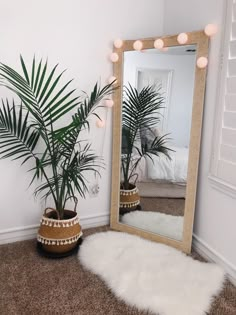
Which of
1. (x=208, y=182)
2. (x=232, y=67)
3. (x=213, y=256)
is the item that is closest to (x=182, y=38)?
(x=232, y=67)

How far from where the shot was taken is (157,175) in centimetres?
257

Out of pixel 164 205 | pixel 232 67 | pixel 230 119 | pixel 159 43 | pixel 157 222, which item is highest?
pixel 159 43

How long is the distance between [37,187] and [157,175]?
104 cm

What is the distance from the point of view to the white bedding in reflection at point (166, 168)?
2.37 meters

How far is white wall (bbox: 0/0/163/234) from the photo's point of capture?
2.21m

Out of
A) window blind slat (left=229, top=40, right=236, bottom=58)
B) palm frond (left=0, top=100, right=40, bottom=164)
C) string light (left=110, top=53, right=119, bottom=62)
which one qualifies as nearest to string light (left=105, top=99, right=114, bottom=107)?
string light (left=110, top=53, right=119, bottom=62)

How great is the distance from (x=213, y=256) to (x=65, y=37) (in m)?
2.06

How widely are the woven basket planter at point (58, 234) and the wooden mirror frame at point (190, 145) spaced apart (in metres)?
0.55

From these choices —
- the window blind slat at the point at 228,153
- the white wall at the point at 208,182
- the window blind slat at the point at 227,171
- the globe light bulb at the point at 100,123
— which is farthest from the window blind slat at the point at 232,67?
the globe light bulb at the point at 100,123

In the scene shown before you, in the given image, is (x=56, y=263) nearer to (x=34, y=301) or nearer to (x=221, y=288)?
(x=34, y=301)

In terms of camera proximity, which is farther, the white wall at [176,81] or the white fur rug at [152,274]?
the white wall at [176,81]

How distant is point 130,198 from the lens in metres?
2.68

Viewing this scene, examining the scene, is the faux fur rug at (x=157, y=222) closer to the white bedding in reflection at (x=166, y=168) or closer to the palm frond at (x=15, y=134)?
the white bedding in reflection at (x=166, y=168)

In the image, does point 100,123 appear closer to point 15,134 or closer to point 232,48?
point 15,134
